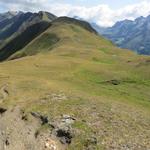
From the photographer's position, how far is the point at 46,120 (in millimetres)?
48406

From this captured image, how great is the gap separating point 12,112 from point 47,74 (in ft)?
88.5

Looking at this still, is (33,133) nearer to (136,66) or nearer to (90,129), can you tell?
(90,129)

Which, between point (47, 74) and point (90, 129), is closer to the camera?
point (90, 129)

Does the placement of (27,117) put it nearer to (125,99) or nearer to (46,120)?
(46,120)

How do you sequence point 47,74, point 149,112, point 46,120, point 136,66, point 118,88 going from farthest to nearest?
1. point 136,66
2. point 47,74
3. point 118,88
4. point 149,112
5. point 46,120

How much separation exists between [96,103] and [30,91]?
13218 millimetres

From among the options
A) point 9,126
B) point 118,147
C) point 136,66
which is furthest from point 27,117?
point 136,66

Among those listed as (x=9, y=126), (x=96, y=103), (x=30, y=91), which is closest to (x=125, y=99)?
(x=96, y=103)

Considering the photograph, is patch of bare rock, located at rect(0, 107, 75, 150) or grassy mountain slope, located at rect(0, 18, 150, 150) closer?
grassy mountain slope, located at rect(0, 18, 150, 150)

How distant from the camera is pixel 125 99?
59312 millimetres

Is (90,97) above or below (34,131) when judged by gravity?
above

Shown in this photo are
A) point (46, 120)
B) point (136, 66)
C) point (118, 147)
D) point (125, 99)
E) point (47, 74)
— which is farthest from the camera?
point (136, 66)

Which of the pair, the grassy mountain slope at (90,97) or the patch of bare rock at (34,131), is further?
the patch of bare rock at (34,131)

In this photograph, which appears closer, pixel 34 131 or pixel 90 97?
pixel 34 131
